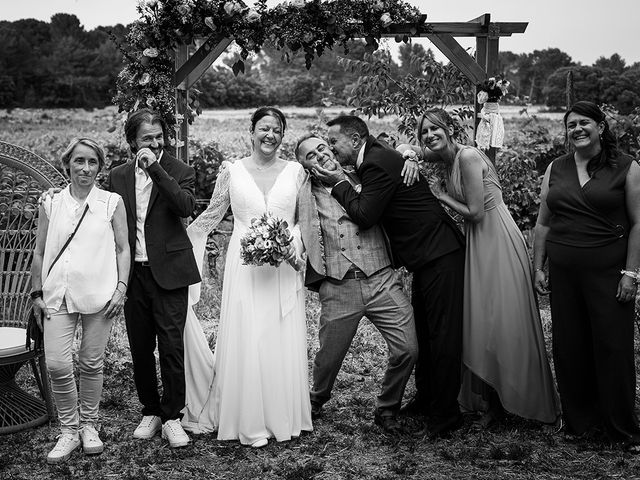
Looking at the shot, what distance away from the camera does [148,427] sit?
5035 millimetres

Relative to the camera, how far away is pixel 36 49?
3656cm

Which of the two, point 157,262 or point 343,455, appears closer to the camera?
point 157,262

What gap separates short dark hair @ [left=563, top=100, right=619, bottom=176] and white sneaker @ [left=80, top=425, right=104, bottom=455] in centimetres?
363

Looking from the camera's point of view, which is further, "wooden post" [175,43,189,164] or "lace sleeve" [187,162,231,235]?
"wooden post" [175,43,189,164]

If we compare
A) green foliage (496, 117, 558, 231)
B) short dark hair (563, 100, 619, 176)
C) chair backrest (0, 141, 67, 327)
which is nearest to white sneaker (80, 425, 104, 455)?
chair backrest (0, 141, 67, 327)

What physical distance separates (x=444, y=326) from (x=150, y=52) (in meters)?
3.09

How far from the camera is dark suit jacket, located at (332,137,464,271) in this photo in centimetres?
479

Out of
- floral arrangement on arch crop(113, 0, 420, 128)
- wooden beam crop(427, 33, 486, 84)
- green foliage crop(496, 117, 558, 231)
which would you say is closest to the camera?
floral arrangement on arch crop(113, 0, 420, 128)

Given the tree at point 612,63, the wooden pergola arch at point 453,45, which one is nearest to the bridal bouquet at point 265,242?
the wooden pergola arch at point 453,45

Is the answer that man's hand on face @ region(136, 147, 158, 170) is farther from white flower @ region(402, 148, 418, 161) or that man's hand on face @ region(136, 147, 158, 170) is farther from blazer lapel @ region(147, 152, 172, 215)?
white flower @ region(402, 148, 418, 161)

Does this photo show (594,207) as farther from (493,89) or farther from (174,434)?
(174,434)

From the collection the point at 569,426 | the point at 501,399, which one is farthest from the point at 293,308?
the point at 569,426

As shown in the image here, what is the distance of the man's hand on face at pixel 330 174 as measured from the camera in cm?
484

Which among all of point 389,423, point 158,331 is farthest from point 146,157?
point 389,423
